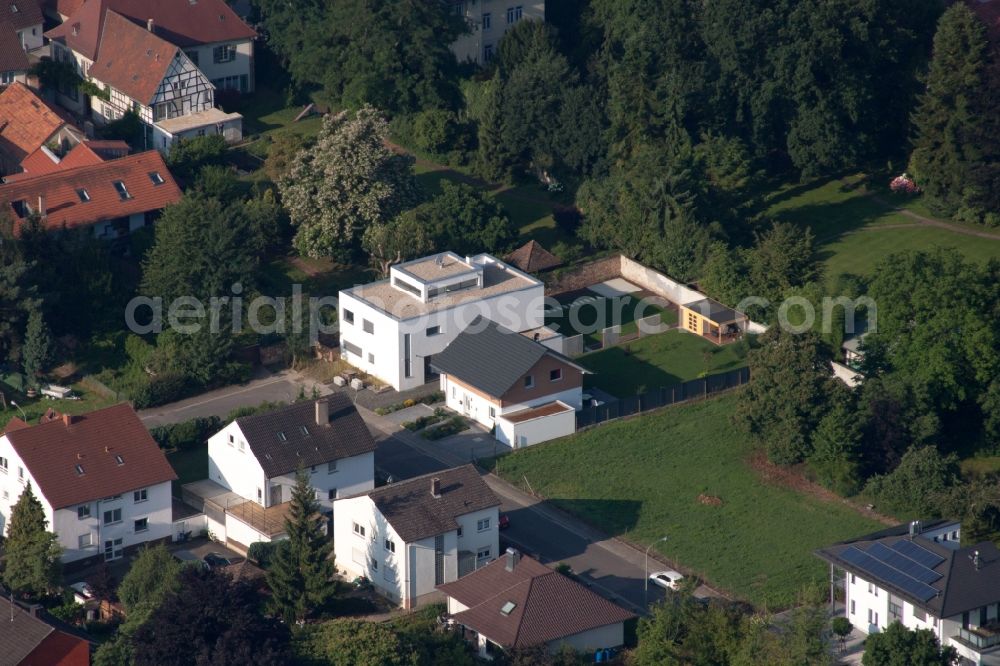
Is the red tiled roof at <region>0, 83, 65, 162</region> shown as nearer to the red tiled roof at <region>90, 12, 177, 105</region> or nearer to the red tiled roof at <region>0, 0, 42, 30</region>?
the red tiled roof at <region>90, 12, 177, 105</region>

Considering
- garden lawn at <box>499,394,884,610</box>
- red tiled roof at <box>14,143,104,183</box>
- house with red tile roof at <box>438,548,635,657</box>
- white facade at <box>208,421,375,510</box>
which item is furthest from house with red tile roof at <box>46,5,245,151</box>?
house with red tile roof at <box>438,548,635,657</box>

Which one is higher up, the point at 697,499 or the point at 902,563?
the point at 902,563

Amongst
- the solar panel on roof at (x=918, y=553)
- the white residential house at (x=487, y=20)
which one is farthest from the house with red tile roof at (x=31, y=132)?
the solar panel on roof at (x=918, y=553)

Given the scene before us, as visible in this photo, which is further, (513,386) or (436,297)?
(436,297)

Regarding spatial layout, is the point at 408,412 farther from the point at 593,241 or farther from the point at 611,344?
the point at 593,241

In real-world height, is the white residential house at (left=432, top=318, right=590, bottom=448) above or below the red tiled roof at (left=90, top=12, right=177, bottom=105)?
below

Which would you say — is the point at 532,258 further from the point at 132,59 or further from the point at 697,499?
the point at 132,59

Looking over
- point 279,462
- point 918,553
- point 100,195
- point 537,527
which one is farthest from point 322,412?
point 918,553
